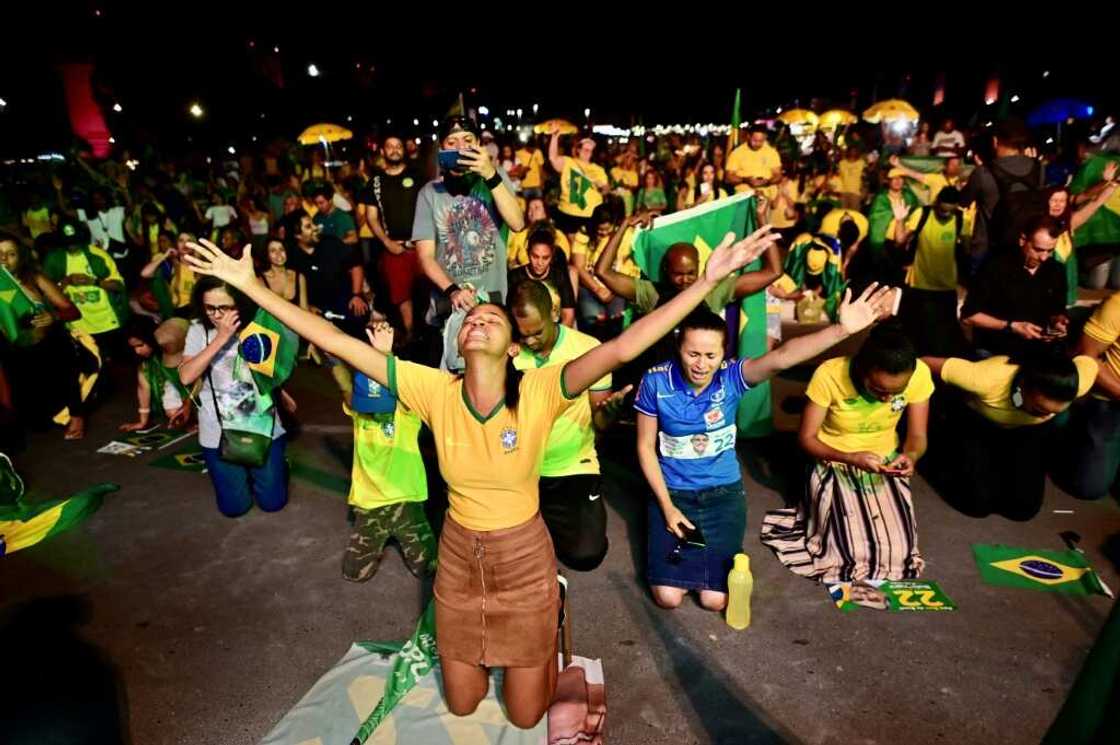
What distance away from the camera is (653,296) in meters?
5.33

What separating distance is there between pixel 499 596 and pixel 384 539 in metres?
1.70

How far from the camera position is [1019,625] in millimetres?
3820

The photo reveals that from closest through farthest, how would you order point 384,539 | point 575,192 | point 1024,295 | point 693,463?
point 693,463, point 384,539, point 1024,295, point 575,192

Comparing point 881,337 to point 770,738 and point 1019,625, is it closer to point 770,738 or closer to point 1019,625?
point 1019,625

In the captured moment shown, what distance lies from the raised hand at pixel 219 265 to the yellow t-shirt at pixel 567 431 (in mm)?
1862

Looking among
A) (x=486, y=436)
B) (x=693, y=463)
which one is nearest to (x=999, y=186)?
(x=693, y=463)

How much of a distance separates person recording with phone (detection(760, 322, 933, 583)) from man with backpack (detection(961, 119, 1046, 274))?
9.96ft

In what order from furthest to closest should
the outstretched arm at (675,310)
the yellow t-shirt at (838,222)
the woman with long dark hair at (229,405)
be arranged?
the yellow t-shirt at (838,222)
the woman with long dark hair at (229,405)
the outstretched arm at (675,310)

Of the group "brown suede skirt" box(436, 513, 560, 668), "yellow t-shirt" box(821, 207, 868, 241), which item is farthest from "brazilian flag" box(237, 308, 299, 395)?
"yellow t-shirt" box(821, 207, 868, 241)

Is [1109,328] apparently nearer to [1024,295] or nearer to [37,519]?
[1024,295]

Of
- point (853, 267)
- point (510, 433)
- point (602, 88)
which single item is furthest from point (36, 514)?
point (602, 88)

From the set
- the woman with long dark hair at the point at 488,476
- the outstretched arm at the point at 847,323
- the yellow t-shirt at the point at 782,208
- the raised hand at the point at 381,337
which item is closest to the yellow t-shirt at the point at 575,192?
the yellow t-shirt at the point at 782,208

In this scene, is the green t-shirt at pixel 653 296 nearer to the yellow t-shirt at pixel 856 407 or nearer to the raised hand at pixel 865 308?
the yellow t-shirt at pixel 856 407

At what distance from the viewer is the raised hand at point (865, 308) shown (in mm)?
2840
